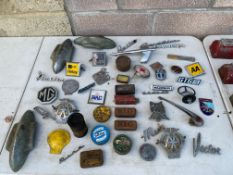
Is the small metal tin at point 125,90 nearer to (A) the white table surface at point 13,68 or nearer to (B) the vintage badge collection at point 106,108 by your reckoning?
(B) the vintage badge collection at point 106,108

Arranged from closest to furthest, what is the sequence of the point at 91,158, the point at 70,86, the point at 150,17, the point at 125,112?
the point at 91,158 < the point at 125,112 < the point at 70,86 < the point at 150,17

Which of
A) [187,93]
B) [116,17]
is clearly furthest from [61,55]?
[187,93]

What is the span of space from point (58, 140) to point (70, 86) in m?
0.25

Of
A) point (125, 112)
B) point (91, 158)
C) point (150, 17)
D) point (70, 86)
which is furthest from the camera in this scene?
point (150, 17)

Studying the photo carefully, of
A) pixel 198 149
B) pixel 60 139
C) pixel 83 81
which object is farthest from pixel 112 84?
pixel 198 149

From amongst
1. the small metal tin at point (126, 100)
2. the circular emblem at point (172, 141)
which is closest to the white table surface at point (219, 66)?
the circular emblem at point (172, 141)

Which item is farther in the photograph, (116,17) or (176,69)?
(116,17)

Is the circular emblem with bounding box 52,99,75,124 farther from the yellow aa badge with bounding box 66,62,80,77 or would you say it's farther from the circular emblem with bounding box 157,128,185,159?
the circular emblem with bounding box 157,128,185,159

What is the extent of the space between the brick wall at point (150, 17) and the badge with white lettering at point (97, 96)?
0.37 metres

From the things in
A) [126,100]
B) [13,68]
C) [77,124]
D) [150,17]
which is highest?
[150,17]

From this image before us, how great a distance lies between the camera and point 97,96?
92cm

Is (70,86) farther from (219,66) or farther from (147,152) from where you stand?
(219,66)

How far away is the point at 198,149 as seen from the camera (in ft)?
2.53

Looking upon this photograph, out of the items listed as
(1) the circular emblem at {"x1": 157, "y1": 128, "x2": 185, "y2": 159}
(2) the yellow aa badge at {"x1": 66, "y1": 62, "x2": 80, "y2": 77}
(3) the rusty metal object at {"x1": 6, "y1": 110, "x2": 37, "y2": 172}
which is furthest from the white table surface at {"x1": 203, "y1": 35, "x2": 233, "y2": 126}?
(3) the rusty metal object at {"x1": 6, "y1": 110, "x2": 37, "y2": 172}
